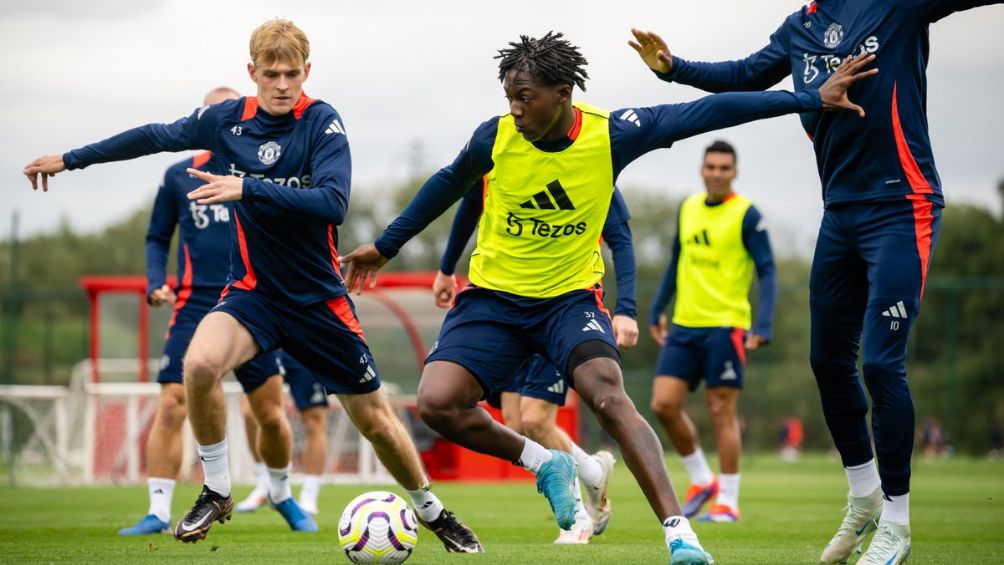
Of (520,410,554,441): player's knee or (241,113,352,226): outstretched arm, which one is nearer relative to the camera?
(241,113,352,226): outstretched arm

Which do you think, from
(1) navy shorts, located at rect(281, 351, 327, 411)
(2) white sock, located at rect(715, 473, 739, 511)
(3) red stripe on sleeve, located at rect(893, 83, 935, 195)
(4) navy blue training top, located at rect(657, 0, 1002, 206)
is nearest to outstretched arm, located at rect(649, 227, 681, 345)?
(2) white sock, located at rect(715, 473, 739, 511)

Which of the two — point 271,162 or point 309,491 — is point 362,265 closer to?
point 271,162

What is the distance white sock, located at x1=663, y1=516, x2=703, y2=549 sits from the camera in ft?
16.8

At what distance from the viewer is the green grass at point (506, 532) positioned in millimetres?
6449

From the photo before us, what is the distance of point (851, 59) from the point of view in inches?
229

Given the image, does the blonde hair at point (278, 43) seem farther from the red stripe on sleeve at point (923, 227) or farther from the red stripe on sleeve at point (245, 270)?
the red stripe on sleeve at point (923, 227)

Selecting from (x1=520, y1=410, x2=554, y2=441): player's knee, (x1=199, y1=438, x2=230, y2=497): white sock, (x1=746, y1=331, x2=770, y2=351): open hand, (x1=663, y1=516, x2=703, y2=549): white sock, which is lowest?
(x1=520, y1=410, x2=554, y2=441): player's knee

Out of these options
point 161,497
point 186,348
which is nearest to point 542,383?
point 186,348

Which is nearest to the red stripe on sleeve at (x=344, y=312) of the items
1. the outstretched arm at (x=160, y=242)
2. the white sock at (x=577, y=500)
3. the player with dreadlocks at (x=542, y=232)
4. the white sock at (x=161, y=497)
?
the player with dreadlocks at (x=542, y=232)

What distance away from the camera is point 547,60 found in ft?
18.7

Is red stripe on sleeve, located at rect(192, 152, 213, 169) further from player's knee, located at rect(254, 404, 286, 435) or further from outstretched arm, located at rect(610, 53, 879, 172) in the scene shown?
outstretched arm, located at rect(610, 53, 879, 172)

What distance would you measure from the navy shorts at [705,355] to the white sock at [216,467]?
491 cm

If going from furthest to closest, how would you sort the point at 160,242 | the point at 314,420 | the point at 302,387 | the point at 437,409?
the point at 302,387 < the point at 314,420 < the point at 160,242 < the point at 437,409

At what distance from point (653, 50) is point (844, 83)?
3.30 ft
